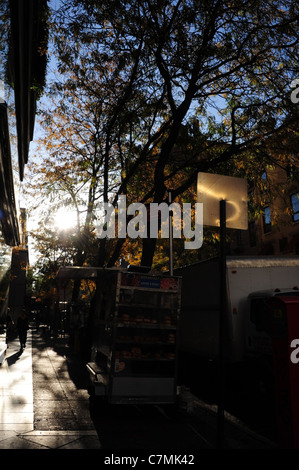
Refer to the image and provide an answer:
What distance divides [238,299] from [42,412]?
5.25 metres

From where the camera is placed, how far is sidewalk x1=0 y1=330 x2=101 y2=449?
5.57 m

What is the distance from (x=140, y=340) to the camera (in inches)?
311

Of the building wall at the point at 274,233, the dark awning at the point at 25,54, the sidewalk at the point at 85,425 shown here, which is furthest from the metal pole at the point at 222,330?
the building wall at the point at 274,233

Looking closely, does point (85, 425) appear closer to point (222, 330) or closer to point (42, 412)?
point (42, 412)

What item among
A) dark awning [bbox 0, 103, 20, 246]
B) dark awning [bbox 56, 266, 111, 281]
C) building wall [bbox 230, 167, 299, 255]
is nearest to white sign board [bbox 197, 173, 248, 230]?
dark awning [bbox 0, 103, 20, 246]

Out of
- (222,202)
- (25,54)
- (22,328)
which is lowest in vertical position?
(22,328)

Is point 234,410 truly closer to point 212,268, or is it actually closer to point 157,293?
point 157,293

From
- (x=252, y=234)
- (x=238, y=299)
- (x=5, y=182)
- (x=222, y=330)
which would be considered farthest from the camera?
(x=252, y=234)

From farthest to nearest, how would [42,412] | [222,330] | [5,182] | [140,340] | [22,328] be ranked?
[22,328] < [5,182] < [140,340] < [42,412] < [222,330]

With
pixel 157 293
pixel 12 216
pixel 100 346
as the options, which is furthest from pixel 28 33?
pixel 12 216

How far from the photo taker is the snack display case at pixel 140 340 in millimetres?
7500

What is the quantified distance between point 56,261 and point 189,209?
79.2 feet

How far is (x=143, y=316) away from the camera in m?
8.02

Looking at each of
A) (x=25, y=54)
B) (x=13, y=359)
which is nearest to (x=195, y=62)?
(x=25, y=54)
